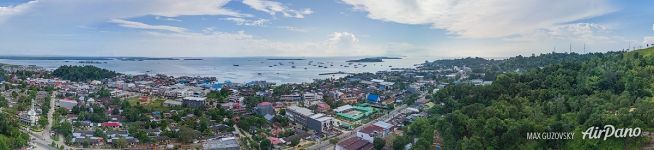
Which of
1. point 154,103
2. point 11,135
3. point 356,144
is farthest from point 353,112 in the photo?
point 11,135

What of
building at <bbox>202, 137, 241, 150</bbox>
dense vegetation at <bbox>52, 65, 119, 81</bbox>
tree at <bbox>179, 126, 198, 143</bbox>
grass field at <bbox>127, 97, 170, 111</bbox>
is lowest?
building at <bbox>202, 137, 241, 150</bbox>

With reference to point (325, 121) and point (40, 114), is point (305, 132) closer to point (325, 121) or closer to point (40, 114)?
point (325, 121)

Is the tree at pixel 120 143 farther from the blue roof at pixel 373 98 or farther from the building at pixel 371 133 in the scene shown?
the blue roof at pixel 373 98

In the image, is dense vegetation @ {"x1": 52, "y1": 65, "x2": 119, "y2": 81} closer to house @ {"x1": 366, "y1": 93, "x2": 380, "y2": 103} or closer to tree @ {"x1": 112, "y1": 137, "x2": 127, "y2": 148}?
house @ {"x1": 366, "y1": 93, "x2": 380, "y2": 103}

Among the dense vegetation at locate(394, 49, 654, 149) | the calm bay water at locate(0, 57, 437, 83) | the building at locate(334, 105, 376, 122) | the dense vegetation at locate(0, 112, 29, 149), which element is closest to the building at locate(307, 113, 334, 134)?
the building at locate(334, 105, 376, 122)

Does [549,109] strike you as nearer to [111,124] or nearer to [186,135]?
[186,135]

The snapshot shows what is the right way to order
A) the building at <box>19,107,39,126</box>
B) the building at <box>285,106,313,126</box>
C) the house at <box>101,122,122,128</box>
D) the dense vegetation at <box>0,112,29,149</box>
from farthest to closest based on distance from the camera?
the building at <box>285,106,313,126</box>, the building at <box>19,107,39,126</box>, the house at <box>101,122,122,128</box>, the dense vegetation at <box>0,112,29,149</box>

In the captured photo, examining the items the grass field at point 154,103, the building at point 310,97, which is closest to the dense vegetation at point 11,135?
the grass field at point 154,103
